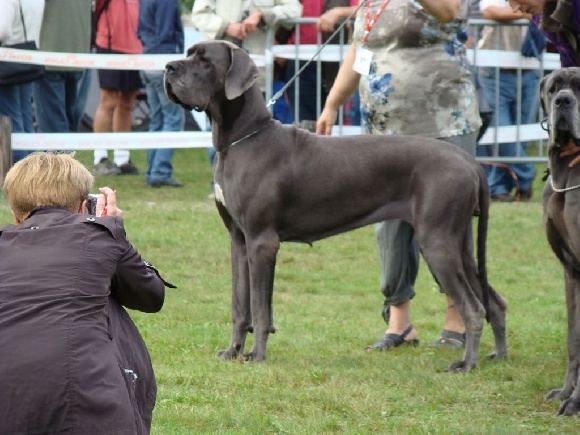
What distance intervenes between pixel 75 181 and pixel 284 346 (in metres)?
3.05

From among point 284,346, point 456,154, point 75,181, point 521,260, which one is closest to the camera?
point 75,181

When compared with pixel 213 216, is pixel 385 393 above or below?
above

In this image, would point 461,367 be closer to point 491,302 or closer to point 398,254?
point 491,302

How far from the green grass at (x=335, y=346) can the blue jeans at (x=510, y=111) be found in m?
0.62

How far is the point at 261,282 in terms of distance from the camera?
5859mm

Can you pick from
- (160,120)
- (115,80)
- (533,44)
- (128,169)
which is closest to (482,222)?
(533,44)

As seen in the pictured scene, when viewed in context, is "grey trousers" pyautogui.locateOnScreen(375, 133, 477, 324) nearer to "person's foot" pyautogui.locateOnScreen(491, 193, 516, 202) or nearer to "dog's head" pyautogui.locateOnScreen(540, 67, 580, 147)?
"dog's head" pyautogui.locateOnScreen(540, 67, 580, 147)

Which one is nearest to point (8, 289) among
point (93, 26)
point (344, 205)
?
point (344, 205)

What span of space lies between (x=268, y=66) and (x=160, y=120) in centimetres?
205

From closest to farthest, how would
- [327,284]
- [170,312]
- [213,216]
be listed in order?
[170,312] < [327,284] < [213,216]

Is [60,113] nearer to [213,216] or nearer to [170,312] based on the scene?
[213,216]

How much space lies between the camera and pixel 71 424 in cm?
323

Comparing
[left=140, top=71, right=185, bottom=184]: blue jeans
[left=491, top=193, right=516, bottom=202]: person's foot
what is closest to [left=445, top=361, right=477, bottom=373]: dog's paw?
[left=491, top=193, right=516, bottom=202]: person's foot

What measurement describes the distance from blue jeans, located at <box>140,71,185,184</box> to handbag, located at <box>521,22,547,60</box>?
357 cm
